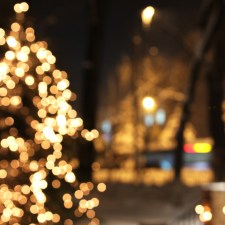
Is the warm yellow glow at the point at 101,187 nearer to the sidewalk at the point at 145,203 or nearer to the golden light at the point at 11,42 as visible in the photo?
the sidewalk at the point at 145,203

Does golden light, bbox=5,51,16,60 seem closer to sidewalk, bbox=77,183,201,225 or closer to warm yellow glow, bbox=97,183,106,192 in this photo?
sidewalk, bbox=77,183,201,225

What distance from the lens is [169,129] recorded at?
163 ft

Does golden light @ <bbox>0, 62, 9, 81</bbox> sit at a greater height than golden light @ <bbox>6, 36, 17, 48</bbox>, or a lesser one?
lesser

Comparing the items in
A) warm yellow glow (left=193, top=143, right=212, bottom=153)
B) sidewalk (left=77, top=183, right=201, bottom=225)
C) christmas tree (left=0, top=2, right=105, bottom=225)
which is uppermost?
warm yellow glow (left=193, top=143, right=212, bottom=153)

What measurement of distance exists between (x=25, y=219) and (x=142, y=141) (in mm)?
24620

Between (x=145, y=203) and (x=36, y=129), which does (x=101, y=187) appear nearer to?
(x=145, y=203)

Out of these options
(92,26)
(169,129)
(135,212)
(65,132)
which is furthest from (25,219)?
(169,129)

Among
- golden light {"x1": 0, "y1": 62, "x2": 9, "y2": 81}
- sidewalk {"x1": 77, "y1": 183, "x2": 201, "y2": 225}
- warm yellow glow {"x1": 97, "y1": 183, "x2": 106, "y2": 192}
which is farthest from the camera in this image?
warm yellow glow {"x1": 97, "y1": 183, "x2": 106, "y2": 192}

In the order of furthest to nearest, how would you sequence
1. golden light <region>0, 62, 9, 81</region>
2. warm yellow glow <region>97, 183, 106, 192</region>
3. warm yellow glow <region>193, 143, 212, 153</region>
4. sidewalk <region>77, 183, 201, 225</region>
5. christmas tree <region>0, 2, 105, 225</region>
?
warm yellow glow <region>193, 143, 212, 153</region> < warm yellow glow <region>97, 183, 106, 192</region> < sidewalk <region>77, 183, 201, 225</region> < christmas tree <region>0, 2, 105, 225</region> < golden light <region>0, 62, 9, 81</region>

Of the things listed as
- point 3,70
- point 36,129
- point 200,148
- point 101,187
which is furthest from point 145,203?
point 200,148

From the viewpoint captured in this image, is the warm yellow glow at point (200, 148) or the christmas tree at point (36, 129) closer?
the christmas tree at point (36, 129)

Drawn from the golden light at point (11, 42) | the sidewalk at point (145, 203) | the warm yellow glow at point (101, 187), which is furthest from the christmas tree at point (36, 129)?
the warm yellow glow at point (101, 187)

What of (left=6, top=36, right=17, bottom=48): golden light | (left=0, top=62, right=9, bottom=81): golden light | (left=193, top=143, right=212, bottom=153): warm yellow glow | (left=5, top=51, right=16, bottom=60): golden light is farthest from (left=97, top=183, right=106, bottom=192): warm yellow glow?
(left=193, top=143, right=212, bottom=153): warm yellow glow

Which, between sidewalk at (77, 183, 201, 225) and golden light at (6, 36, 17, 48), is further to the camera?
sidewalk at (77, 183, 201, 225)
